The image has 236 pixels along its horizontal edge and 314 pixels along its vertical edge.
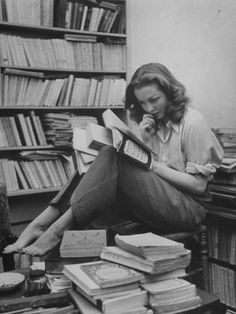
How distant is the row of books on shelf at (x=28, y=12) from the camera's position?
8.20 feet

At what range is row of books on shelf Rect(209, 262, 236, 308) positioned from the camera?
5.58 feet

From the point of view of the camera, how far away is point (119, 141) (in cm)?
140

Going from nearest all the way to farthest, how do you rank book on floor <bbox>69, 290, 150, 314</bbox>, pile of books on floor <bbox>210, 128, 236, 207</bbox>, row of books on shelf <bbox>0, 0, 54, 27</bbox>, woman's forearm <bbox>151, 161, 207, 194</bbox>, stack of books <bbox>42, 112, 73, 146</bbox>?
book on floor <bbox>69, 290, 150, 314</bbox>
woman's forearm <bbox>151, 161, 207, 194</bbox>
pile of books on floor <bbox>210, 128, 236, 207</bbox>
row of books on shelf <bbox>0, 0, 54, 27</bbox>
stack of books <bbox>42, 112, 73, 146</bbox>

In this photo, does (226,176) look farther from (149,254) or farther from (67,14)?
(67,14)

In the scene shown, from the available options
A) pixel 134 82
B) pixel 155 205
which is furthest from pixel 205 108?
pixel 155 205

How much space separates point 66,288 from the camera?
3.64ft

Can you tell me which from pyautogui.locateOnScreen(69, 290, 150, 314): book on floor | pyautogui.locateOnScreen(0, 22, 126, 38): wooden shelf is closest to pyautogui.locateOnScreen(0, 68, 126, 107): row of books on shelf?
pyautogui.locateOnScreen(0, 22, 126, 38): wooden shelf

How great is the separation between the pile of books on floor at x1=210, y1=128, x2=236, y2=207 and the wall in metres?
0.28

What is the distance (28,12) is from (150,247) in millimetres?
2069

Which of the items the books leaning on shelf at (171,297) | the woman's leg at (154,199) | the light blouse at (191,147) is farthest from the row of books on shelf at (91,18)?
the books leaning on shelf at (171,297)

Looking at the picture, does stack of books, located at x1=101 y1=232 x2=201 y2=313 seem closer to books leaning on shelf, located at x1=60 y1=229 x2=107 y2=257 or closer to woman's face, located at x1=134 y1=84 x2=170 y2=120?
books leaning on shelf, located at x1=60 y1=229 x2=107 y2=257

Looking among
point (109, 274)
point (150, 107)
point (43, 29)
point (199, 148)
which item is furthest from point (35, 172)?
point (109, 274)

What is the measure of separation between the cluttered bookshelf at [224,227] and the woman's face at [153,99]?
30cm

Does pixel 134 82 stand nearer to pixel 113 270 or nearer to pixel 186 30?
pixel 186 30
